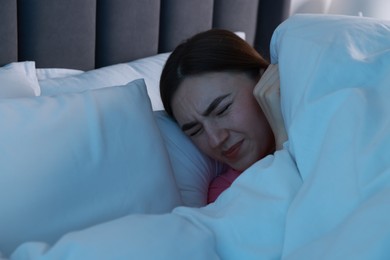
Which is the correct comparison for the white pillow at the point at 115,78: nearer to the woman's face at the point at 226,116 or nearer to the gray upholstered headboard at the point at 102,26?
the gray upholstered headboard at the point at 102,26

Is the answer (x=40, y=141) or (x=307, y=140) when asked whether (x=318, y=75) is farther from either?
(x=40, y=141)

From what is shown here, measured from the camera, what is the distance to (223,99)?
122 cm

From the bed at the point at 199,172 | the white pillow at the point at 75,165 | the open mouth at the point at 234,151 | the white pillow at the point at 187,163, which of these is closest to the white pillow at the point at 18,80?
the bed at the point at 199,172

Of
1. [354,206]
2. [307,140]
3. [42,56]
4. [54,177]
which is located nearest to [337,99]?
[307,140]

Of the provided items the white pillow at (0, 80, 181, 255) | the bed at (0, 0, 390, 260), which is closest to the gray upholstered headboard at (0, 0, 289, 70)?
the bed at (0, 0, 390, 260)

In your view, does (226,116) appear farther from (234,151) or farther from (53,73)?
(53,73)

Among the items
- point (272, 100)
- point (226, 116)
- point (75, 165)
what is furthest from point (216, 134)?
point (75, 165)

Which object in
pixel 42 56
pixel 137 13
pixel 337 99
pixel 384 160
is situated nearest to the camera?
pixel 384 160

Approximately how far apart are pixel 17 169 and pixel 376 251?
515 mm

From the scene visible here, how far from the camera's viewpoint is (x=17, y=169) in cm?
80

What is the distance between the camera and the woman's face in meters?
1.22

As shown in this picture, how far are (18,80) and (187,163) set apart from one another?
0.42 meters

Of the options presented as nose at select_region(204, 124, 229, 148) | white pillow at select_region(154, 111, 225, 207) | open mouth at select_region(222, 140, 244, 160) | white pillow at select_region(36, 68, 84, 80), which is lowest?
white pillow at select_region(154, 111, 225, 207)

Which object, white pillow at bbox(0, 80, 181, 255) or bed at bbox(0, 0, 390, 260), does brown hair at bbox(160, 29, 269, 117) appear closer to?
bed at bbox(0, 0, 390, 260)
